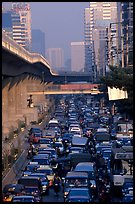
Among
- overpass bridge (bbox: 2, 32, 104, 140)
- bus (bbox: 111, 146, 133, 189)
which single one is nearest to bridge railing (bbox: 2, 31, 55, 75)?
overpass bridge (bbox: 2, 32, 104, 140)

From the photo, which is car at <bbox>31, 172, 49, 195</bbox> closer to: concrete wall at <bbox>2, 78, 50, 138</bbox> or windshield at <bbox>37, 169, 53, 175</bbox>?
windshield at <bbox>37, 169, 53, 175</bbox>

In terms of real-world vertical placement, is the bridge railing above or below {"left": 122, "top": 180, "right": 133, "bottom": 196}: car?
above

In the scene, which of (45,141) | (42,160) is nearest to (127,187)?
(42,160)

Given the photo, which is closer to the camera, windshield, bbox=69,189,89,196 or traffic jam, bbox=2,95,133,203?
windshield, bbox=69,189,89,196

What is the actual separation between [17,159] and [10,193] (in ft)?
38.3

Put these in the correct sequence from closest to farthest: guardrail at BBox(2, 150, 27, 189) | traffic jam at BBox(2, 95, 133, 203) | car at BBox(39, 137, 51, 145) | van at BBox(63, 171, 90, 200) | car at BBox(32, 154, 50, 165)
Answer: traffic jam at BBox(2, 95, 133, 203) < van at BBox(63, 171, 90, 200) < guardrail at BBox(2, 150, 27, 189) < car at BBox(32, 154, 50, 165) < car at BBox(39, 137, 51, 145)

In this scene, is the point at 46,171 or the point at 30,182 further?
the point at 46,171

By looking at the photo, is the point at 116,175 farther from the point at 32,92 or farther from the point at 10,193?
the point at 32,92

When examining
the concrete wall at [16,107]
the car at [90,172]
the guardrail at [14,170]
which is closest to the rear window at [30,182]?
the car at [90,172]

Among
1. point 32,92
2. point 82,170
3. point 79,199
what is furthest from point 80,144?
point 32,92

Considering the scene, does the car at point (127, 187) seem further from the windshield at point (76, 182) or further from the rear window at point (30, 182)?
the rear window at point (30, 182)

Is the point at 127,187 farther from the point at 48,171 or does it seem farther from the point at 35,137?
the point at 35,137

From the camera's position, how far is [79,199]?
14.7 m

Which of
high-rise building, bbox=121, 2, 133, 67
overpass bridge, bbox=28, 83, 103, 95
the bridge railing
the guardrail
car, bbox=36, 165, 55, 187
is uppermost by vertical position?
high-rise building, bbox=121, 2, 133, 67
